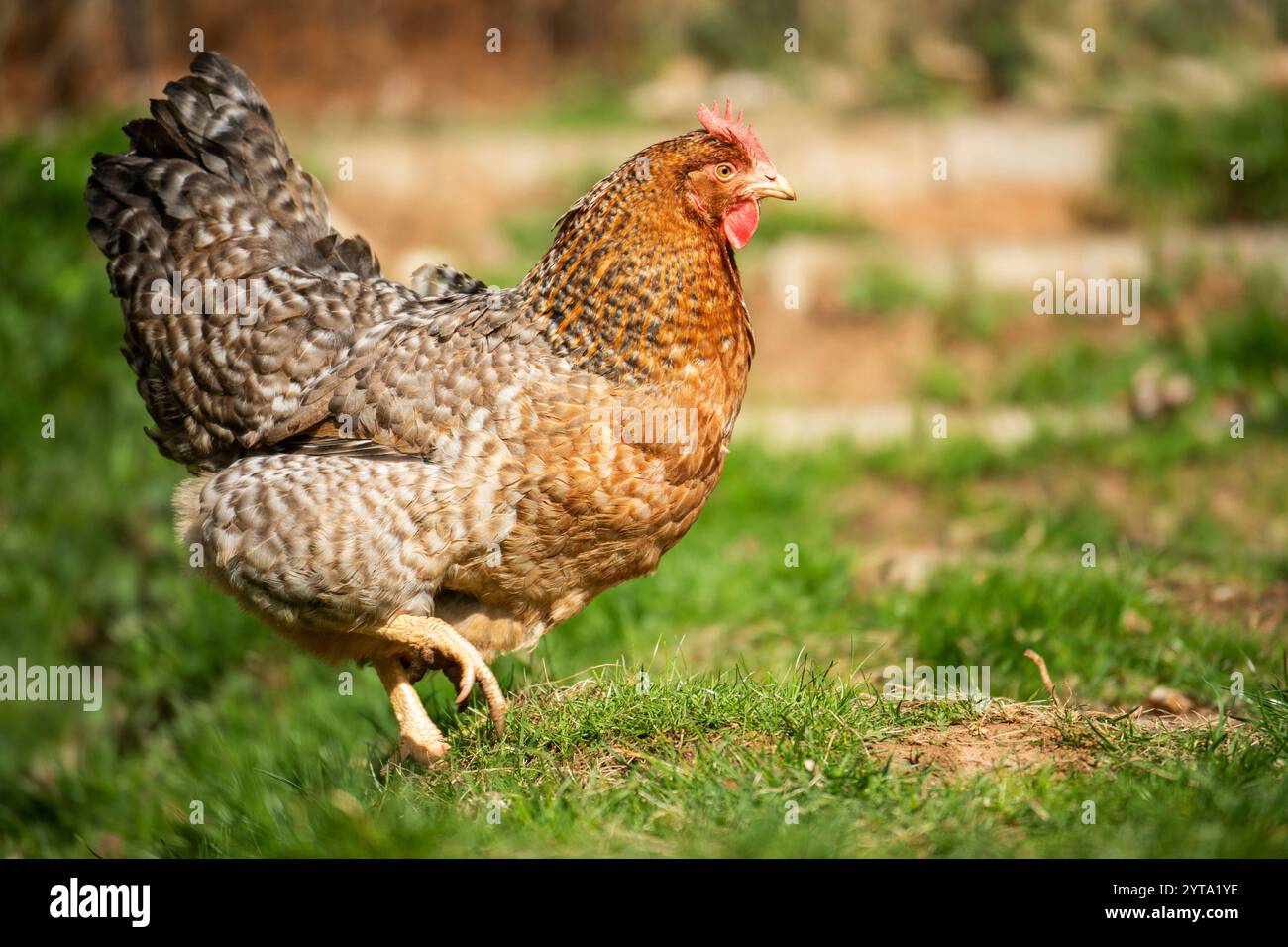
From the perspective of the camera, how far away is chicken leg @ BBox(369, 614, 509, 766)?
3.78 m

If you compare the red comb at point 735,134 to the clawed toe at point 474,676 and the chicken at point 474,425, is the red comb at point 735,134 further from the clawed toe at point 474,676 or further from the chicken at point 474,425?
the clawed toe at point 474,676

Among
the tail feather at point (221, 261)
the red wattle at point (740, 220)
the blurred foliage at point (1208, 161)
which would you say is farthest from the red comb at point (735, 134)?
the blurred foliage at point (1208, 161)

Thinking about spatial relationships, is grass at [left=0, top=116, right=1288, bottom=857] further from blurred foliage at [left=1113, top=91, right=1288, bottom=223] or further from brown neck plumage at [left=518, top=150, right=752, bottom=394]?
blurred foliage at [left=1113, top=91, right=1288, bottom=223]

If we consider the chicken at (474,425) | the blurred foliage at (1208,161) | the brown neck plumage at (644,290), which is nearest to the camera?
the chicken at (474,425)

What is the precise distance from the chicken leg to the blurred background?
356 millimetres

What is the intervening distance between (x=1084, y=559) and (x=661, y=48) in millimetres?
8859

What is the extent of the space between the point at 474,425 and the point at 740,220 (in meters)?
1.00

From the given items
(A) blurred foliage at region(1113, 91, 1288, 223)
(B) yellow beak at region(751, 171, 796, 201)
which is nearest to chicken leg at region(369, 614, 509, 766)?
(B) yellow beak at region(751, 171, 796, 201)

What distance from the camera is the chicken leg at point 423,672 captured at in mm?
3781

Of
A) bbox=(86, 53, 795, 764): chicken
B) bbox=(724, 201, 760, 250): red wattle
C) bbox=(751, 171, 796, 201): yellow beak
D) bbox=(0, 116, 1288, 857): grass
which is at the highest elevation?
bbox=(751, 171, 796, 201): yellow beak

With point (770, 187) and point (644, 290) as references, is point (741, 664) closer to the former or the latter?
point (644, 290)

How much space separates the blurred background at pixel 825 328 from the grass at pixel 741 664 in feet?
0.10

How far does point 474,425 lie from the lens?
3.80 m

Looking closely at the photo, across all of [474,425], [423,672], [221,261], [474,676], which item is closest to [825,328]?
[221,261]
